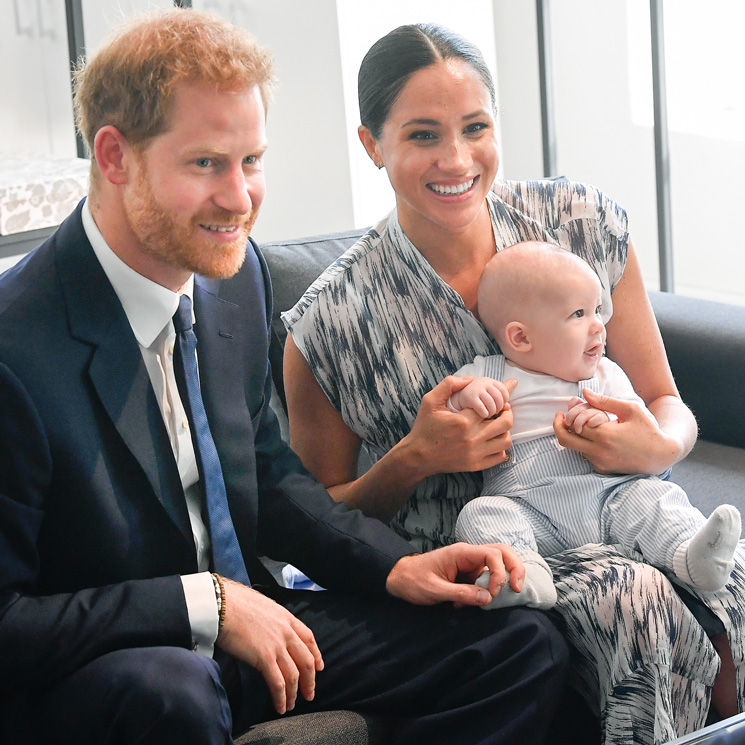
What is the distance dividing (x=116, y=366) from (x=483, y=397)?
589 mm

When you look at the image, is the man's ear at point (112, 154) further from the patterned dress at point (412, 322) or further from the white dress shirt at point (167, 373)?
the patterned dress at point (412, 322)

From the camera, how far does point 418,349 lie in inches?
72.5

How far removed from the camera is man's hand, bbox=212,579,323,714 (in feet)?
4.42

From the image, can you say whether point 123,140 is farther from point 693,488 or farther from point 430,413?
point 693,488

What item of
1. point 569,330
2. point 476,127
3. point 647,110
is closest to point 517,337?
point 569,330

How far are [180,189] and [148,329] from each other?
21 centimetres

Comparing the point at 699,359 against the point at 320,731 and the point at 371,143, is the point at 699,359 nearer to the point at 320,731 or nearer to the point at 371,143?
the point at 371,143

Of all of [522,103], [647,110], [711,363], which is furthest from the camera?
[522,103]

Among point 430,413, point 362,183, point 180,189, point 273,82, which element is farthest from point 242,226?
point 362,183

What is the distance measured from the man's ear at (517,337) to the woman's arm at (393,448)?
0.38 feet

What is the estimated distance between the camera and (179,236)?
1396 millimetres

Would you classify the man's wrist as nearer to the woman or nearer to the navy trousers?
the navy trousers

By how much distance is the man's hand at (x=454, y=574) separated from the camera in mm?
1489

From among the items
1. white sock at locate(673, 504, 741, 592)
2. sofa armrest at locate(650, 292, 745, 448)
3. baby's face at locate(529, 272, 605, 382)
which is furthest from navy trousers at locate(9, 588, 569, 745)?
sofa armrest at locate(650, 292, 745, 448)
